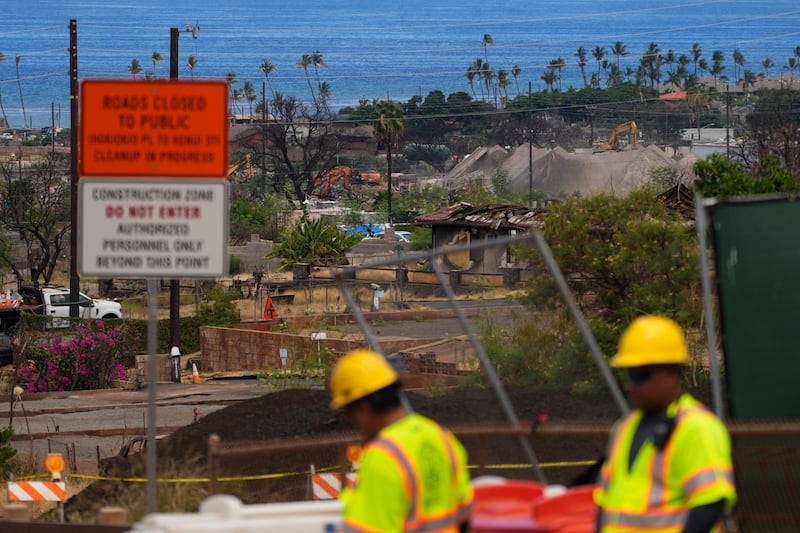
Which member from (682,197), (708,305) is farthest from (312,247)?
(708,305)

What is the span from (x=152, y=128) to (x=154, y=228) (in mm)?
632

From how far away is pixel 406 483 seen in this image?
4.52 metres

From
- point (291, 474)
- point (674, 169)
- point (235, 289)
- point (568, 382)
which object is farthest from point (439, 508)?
point (674, 169)

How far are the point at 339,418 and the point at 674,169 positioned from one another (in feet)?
231

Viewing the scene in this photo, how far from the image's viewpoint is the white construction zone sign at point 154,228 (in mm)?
7750

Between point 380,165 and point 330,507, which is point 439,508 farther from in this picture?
point 380,165

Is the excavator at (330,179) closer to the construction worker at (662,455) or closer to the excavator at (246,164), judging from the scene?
the excavator at (246,164)

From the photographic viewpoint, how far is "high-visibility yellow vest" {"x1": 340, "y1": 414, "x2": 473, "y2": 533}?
4.49 meters

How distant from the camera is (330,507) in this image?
22.7 ft

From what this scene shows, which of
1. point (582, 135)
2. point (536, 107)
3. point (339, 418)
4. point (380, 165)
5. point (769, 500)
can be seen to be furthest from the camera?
point (536, 107)

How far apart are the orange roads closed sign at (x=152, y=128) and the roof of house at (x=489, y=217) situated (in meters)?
34.8

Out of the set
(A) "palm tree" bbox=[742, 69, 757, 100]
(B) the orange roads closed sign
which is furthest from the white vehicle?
(A) "palm tree" bbox=[742, 69, 757, 100]

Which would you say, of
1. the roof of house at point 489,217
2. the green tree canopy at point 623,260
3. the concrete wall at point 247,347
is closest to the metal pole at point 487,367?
the green tree canopy at point 623,260

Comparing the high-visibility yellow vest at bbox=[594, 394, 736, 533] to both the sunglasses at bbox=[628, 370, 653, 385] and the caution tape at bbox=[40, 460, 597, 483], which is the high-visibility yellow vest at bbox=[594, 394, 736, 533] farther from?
the caution tape at bbox=[40, 460, 597, 483]
